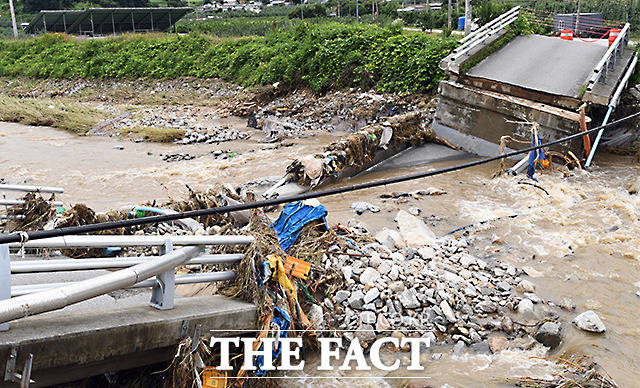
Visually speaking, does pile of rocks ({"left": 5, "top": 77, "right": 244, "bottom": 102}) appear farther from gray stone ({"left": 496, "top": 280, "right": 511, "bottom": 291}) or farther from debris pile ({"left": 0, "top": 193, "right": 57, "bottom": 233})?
gray stone ({"left": 496, "top": 280, "right": 511, "bottom": 291})

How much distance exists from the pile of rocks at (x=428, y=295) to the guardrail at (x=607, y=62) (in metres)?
6.05

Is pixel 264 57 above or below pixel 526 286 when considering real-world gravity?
above

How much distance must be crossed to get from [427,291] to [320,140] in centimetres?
992

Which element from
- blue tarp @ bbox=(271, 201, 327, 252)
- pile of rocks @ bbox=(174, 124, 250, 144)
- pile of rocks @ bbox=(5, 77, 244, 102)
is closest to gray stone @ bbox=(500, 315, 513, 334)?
blue tarp @ bbox=(271, 201, 327, 252)

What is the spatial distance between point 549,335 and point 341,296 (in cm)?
186

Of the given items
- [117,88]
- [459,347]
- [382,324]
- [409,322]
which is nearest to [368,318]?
[382,324]

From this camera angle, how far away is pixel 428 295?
5094 millimetres

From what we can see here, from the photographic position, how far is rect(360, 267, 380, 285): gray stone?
517 cm

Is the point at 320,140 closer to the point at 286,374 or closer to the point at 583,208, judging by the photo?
the point at 583,208

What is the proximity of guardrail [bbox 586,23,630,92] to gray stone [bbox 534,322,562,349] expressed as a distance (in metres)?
7.09

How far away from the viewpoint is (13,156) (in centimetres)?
1481

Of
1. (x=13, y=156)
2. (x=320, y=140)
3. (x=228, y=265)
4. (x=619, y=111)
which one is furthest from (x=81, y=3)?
(x=228, y=265)

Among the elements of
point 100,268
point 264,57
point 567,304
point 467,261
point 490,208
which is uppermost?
point 100,268

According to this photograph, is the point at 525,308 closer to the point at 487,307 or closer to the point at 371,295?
the point at 487,307
